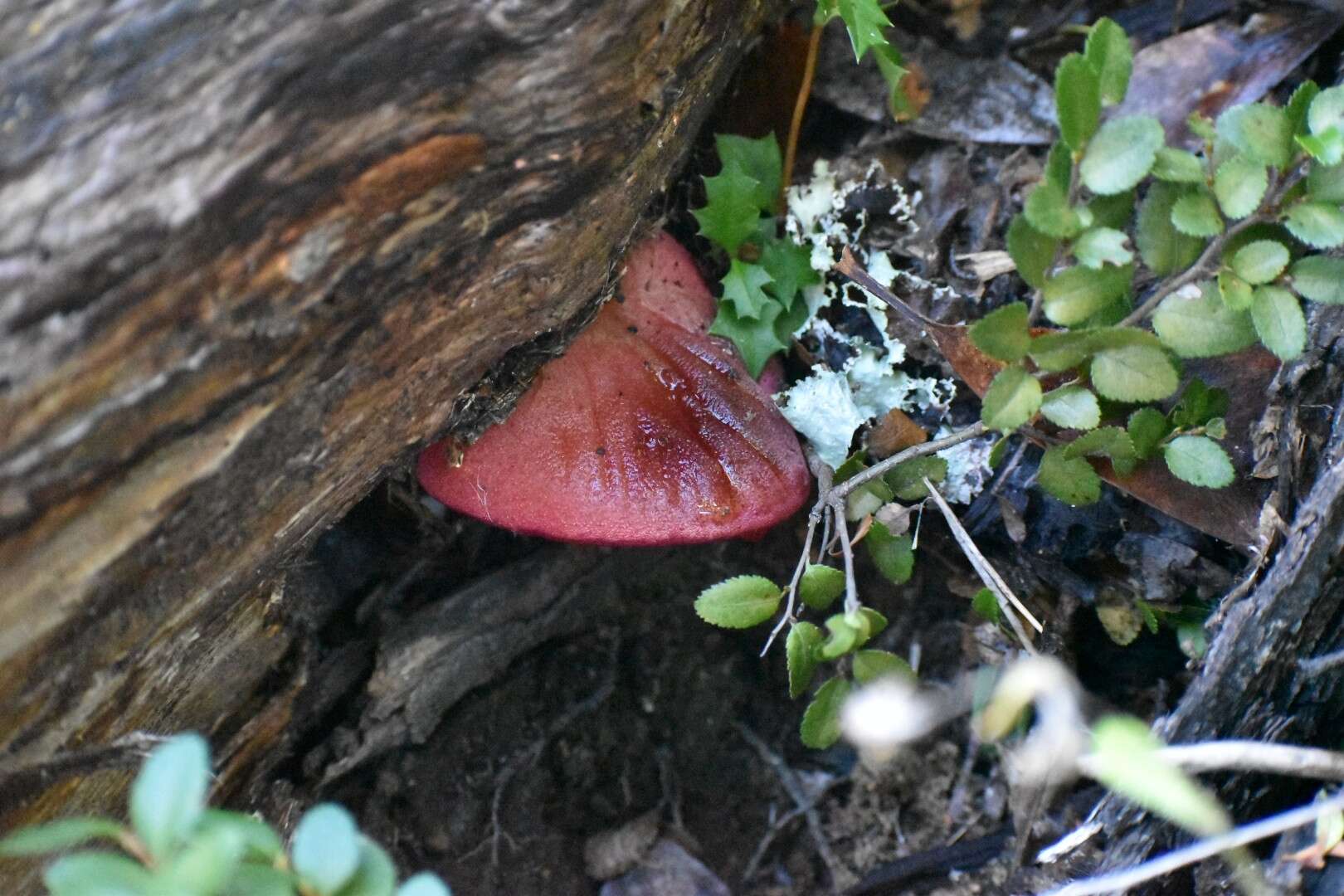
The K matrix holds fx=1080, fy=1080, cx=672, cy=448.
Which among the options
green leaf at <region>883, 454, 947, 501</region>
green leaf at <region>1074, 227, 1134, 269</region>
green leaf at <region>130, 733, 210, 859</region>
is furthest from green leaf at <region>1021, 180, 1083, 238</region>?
green leaf at <region>130, 733, 210, 859</region>

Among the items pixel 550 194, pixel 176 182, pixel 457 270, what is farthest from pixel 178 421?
pixel 550 194

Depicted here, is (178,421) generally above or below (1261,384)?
above

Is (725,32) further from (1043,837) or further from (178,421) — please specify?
(1043,837)

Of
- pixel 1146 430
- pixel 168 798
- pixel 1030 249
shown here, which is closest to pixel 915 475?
pixel 1146 430

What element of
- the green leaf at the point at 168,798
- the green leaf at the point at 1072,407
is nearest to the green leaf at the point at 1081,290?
the green leaf at the point at 1072,407

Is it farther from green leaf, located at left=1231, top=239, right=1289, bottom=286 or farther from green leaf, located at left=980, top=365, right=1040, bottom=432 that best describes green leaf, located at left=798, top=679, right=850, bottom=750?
green leaf, located at left=1231, top=239, right=1289, bottom=286

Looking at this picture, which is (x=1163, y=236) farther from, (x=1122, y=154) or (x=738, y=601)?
(x=738, y=601)
